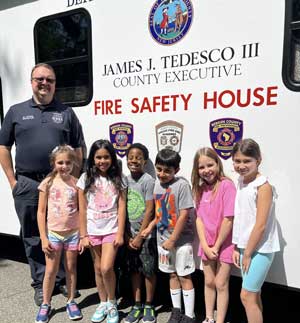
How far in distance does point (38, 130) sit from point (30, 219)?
0.76 meters

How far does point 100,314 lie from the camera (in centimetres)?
302

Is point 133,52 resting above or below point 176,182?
above

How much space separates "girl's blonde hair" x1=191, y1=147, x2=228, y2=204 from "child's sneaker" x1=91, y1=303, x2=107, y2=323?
1.13 meters

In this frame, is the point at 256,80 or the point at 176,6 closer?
the point at 256,80

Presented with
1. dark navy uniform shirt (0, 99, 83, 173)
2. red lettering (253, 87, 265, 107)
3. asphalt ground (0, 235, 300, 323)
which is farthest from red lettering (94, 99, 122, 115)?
asphalt ground (0, 235, 300, 323)

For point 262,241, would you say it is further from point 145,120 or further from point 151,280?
point 145,120

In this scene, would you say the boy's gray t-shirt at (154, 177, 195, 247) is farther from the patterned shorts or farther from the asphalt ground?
the asphalt ground

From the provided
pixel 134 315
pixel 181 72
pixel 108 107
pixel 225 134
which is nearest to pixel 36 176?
pixel 108 107

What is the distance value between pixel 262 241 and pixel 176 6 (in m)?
1.67

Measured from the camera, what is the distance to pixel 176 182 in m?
2.76

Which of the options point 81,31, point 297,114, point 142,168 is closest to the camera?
point 297,114

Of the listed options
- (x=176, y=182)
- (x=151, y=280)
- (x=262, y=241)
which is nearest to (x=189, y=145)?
(x=176, y=182)

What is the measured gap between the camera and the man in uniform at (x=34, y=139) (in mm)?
3160

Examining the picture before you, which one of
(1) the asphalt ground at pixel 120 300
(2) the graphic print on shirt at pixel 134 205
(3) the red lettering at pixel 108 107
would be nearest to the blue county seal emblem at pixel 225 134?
(2) the graphic print on shirt at pixel 134 205
